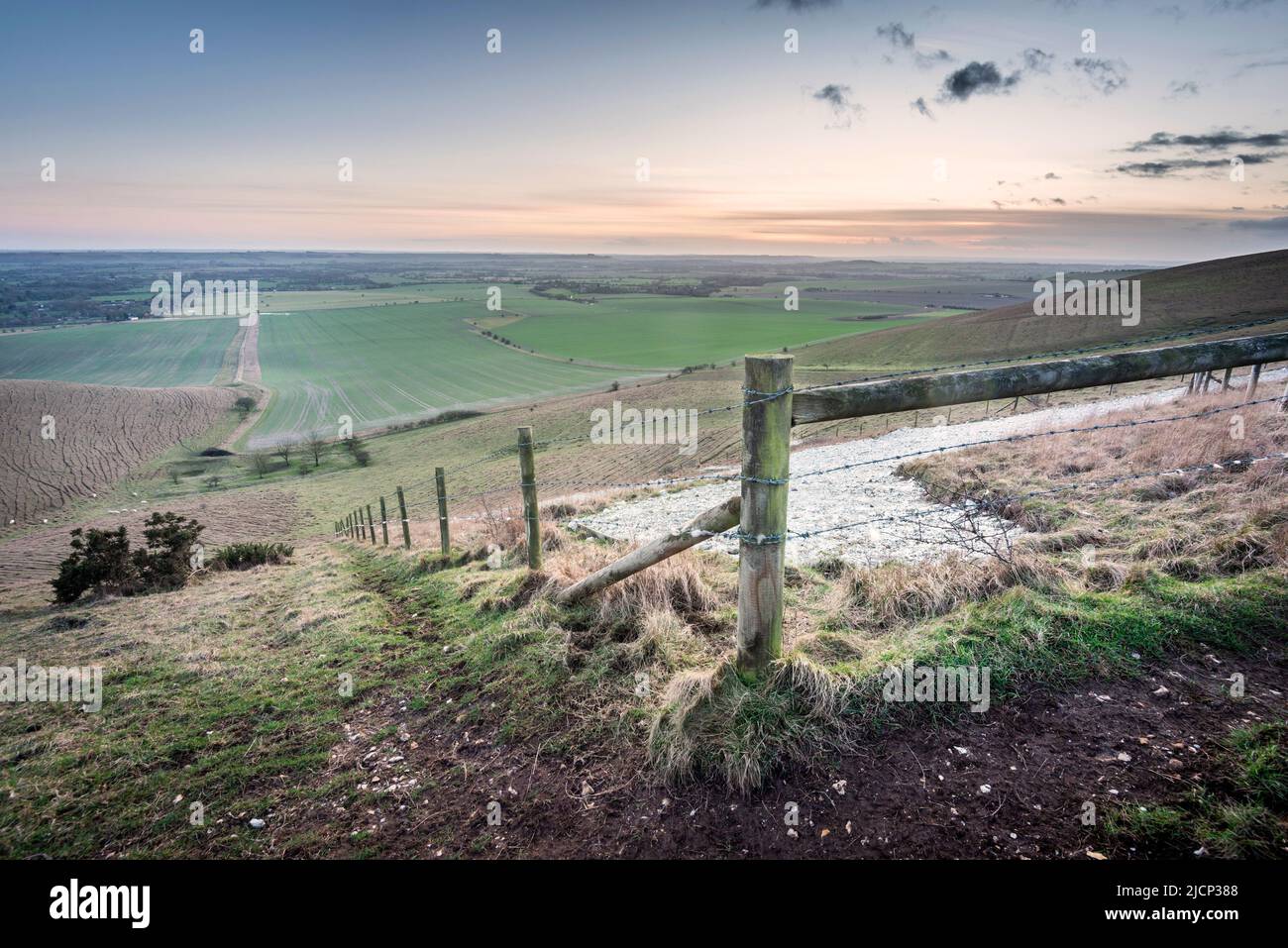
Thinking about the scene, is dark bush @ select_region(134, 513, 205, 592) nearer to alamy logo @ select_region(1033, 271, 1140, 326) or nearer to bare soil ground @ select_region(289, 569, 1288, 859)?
bare soil ground @ select_region(289, 569, 1288, 859)

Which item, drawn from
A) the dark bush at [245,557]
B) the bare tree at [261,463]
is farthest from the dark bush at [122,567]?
the bare tree at [261,463]

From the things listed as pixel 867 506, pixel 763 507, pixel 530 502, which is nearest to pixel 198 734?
pixel 530 502

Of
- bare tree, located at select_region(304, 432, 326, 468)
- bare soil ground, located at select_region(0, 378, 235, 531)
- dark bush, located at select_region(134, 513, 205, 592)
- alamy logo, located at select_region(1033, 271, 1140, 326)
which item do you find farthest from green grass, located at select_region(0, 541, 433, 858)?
alamy logo, located at select_region(1033, 271, 1140, 326)

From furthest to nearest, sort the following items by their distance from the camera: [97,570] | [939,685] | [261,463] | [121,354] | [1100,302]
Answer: [121,354] < [1100,302] < [261,463] < [97,570] < [939,685]

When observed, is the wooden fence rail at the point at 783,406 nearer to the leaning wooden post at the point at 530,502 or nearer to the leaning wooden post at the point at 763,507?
the leaning wooden post at the point at 763,507

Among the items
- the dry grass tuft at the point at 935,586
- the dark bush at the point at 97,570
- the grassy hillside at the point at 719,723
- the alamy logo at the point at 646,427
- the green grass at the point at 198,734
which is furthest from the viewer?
the alamy logo at the point at 646,427

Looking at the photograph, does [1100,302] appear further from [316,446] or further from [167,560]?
[316,446]

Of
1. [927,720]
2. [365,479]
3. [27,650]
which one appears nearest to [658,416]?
[365,479]
